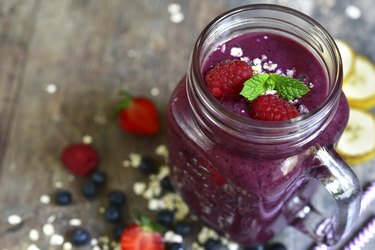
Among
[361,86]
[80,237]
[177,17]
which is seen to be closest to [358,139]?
[361,86]

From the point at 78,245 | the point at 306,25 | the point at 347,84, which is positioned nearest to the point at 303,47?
the point at 306,25

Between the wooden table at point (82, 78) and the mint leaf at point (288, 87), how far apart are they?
419mm

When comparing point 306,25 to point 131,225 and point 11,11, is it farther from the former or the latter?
point 11,11

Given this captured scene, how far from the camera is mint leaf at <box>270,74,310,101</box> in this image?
1040mm

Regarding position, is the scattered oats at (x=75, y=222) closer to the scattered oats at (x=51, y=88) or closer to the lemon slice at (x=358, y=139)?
the scattered oats at (x=51, y=88)

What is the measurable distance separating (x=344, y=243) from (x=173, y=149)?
424 mm

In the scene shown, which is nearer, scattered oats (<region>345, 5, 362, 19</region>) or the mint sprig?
the mint sprig

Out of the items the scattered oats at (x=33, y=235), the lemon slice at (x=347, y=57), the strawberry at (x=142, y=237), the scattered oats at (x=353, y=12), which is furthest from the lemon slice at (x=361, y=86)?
the scattered oats at (x=33, y=235)

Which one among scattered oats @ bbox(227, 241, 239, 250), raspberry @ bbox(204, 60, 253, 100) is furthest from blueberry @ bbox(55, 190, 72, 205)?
raspberry @ bbox(204, 60, 253, 100)

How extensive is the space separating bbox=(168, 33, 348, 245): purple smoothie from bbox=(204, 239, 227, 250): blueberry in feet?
0.30

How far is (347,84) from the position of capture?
1.48 meters

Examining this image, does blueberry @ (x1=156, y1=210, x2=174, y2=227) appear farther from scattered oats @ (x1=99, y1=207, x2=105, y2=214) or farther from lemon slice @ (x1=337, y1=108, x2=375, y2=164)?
lemon slice @ (x1=337, y1=108, x2=375, y2=164)

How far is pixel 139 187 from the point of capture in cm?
139

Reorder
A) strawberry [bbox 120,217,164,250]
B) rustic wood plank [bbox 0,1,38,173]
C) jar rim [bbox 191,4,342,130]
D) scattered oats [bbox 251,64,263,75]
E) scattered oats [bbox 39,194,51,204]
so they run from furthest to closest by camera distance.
A: rustic wood plank [bbox 0,1,38,173], scattered oats [bbox 39,194,51,204], strawberry [bbox 120,217,164,250], scattered oats [bbox 251,64,263,75], jar rim [bbox 191,4,342,130]
